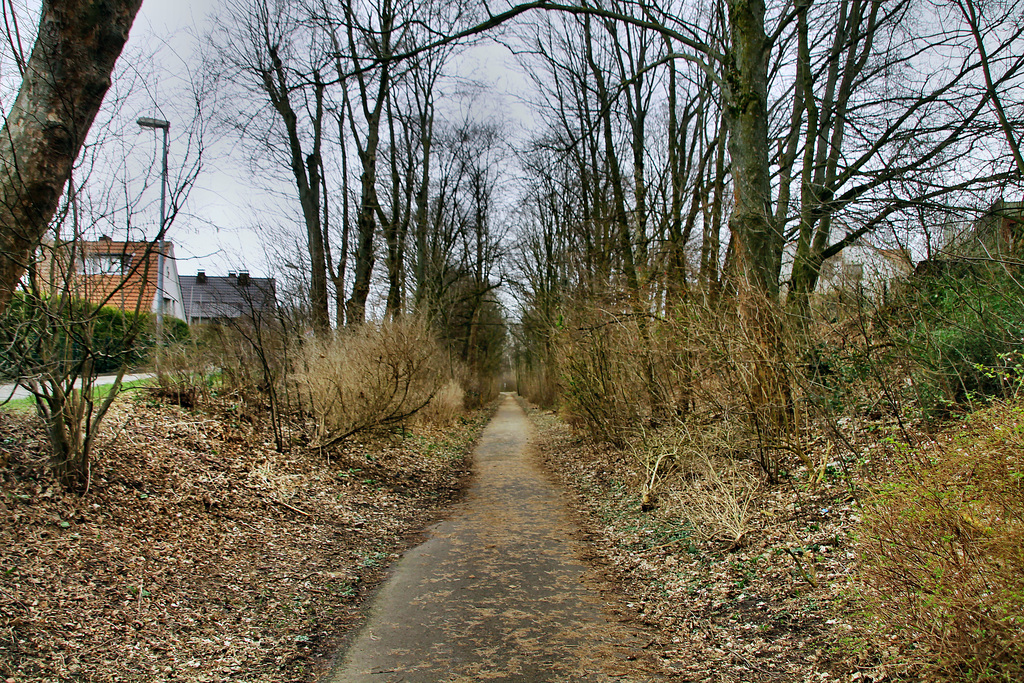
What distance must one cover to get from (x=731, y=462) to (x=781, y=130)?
36.1ft

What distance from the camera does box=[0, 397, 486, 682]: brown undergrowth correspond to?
12.6 ft

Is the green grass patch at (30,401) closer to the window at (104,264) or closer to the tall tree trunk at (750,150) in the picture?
the window at (104,264)

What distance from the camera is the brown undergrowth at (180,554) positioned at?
151 inches

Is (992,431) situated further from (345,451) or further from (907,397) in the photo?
(345,451)

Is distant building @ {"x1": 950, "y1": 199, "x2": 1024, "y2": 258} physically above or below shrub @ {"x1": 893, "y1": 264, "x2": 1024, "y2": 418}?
above

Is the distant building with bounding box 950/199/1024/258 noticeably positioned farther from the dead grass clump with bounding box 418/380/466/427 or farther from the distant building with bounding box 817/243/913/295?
the dead grass clump with bounding box 418/380/466/427

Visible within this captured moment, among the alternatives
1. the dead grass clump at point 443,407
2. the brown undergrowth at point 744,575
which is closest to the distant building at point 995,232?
the brown undergrowth at point 744,575

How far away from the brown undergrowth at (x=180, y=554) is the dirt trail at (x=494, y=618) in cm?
36

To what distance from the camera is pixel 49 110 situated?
4.18m

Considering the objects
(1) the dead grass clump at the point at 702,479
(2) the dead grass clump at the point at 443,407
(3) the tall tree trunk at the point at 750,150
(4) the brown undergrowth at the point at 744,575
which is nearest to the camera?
(4) the brown undergrowth at the point at 744,575

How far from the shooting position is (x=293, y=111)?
1574 centimetres

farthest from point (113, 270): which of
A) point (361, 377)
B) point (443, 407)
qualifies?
point (443, 407)

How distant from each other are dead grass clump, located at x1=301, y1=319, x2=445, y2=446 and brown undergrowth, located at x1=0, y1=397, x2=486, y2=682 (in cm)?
160

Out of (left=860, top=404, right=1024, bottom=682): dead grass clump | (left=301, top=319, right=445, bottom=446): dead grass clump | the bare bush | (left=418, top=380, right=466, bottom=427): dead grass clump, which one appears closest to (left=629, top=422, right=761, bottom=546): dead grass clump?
the bare bush
